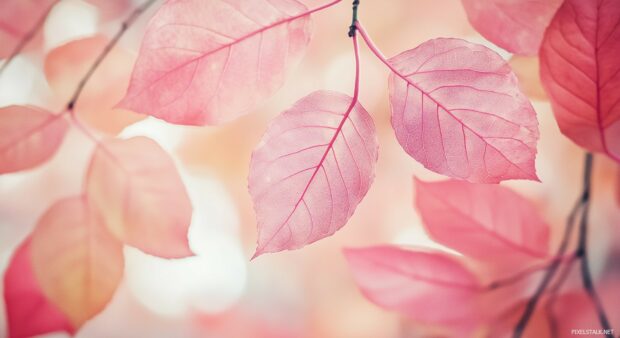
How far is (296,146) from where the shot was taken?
20 centimetres

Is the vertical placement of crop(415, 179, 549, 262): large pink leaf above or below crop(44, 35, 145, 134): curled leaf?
below

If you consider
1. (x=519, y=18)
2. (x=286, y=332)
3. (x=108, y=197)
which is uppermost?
(x=519, y=18)

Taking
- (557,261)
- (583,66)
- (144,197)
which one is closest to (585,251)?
(557,261)

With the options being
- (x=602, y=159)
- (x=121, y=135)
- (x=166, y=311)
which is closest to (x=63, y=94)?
(x=121, y=135)

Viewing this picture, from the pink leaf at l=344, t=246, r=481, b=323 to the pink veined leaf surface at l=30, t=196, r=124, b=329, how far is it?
12 cm

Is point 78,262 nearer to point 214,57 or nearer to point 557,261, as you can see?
point 214,57

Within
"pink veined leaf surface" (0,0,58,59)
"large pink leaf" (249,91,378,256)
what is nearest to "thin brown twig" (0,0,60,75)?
"pink veined leaf surface" (0,0,58,59)

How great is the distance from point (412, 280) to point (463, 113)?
11cm

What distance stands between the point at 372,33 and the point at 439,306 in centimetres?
15

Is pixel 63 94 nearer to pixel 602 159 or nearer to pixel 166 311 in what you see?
pixel 166 311

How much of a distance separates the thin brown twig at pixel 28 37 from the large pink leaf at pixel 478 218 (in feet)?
0.64

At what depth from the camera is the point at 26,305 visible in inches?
9.5

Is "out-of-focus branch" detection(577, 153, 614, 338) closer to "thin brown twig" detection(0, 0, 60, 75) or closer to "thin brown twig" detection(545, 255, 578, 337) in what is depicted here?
"thin brown twig" detection(545, 255, 578, 337)

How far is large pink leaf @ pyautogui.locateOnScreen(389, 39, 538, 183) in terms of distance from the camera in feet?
0.62
